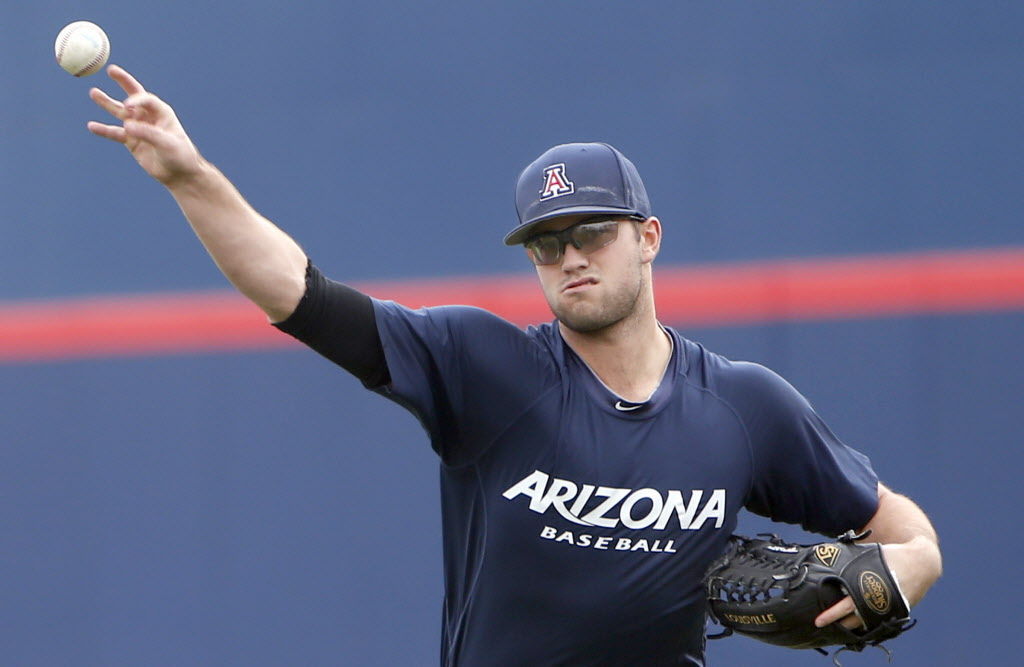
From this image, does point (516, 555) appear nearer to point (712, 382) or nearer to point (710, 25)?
point (712, 382)

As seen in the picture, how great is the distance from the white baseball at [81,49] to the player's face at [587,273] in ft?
3.15

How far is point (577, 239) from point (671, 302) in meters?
2.36

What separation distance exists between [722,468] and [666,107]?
109 inches

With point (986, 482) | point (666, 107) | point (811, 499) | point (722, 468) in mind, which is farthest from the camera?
point (666, 107)

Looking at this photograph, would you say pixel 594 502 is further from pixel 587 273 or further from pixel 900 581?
pixel 900 581

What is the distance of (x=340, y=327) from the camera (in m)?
2.37

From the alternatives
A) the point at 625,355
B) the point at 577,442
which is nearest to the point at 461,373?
the point at 577,442

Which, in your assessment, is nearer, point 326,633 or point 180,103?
point 326,633

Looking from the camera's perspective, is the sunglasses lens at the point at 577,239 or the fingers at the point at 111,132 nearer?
the fingers at the point at 111,132

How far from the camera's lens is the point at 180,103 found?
533 centimetres

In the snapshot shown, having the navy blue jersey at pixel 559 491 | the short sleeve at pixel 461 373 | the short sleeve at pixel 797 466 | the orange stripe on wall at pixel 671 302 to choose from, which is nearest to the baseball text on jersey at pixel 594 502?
the navy blue jersey at pixel 559 491

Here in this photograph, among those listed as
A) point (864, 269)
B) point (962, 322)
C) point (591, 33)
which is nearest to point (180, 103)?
point (591, 33)

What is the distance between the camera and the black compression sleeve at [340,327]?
232cm

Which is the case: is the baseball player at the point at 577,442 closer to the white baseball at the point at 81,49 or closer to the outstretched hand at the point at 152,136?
the outstretched hand at the point at 152,136
